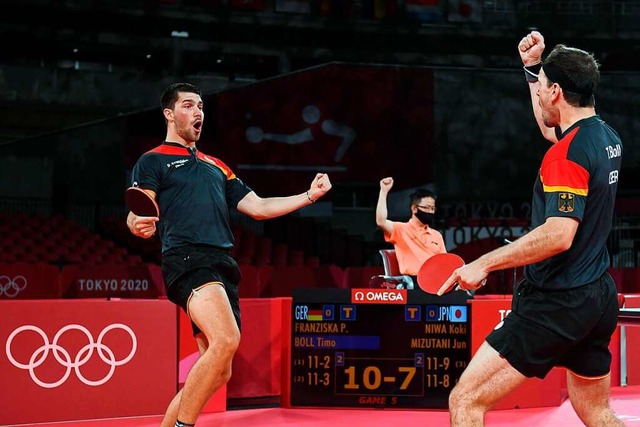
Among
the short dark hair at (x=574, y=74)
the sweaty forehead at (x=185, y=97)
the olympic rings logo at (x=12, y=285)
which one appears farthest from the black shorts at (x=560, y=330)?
the olympic rings logo at (x=12, y=285)

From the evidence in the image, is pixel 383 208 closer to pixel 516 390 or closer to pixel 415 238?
pixel 415 238

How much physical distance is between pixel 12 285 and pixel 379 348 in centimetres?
615

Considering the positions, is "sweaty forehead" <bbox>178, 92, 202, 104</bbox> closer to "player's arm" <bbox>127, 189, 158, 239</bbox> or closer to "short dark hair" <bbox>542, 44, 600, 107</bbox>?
"player's arm" <bbox>127, 189, 158, 239</bbox>

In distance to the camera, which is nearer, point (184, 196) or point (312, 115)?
point (184, 196)

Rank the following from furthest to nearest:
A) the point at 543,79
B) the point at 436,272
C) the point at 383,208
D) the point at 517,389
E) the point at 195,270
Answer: the point at 383,208 → the point at 517,389 → the point at 195,270 → the point at 436,272 → the point at 543,79

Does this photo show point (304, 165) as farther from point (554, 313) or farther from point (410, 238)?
point (554, 313)

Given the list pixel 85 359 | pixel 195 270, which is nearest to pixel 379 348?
pixel 85 359

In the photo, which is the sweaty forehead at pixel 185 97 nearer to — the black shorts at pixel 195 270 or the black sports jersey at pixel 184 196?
the black sports jersey at pixel 184 196

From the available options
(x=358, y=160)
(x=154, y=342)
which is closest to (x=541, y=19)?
(x=358, y=160)

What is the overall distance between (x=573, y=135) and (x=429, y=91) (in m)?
14.7

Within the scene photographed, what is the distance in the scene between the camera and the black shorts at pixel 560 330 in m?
2.97

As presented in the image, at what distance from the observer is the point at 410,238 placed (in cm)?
759

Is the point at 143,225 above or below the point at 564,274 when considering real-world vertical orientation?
above

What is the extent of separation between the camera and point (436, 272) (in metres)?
3.50
